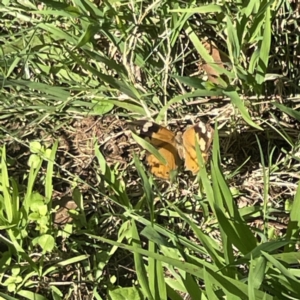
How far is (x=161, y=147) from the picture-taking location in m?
1.69

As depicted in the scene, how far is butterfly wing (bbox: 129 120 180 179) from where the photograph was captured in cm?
169

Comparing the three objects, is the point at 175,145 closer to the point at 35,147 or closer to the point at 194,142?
the point at 194,142

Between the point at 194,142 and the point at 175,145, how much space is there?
7 centimetres

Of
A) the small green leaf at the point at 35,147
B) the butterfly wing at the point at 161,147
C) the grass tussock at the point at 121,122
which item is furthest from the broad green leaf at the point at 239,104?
the small green leaf at the point at 35,147

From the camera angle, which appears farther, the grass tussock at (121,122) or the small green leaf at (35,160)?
the small green leaf at (35,160)

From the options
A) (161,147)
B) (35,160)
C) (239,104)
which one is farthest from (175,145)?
(35,160)

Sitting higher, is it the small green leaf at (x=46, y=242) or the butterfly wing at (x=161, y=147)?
the butterfly wing at (x=161, y=147)

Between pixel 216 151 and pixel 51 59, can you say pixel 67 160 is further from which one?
pixel 216 151

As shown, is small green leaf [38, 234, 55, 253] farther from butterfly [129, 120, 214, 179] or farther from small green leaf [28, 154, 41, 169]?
butterfly [129, 120, 214, 179]

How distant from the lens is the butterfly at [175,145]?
1670 millimetres

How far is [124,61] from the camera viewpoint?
1.76 meters

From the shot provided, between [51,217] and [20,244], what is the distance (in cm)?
12

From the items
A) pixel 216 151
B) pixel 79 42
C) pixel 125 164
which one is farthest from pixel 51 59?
pixel 216 151

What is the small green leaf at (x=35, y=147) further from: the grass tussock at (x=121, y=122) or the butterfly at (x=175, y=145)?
the butterfly at (x=175, y=145)
